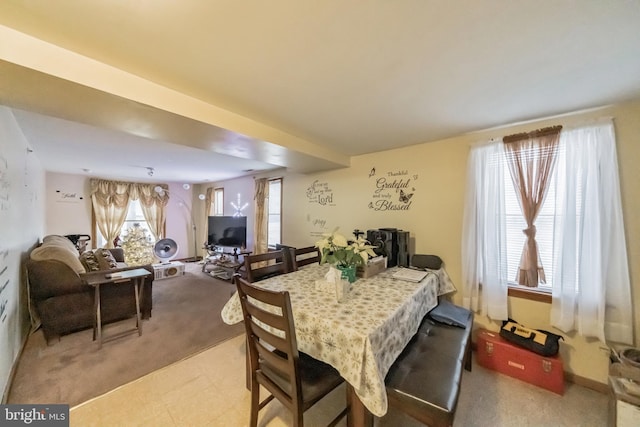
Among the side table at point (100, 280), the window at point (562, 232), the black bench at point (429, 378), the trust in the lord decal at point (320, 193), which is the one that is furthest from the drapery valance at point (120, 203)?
the window at point (562, 232)

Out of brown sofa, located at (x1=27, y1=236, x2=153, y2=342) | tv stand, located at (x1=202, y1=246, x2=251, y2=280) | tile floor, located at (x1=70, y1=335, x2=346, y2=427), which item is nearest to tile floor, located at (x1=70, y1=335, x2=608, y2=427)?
tile floor, located at (x1=70, y1=335, x2=346, y2=427)

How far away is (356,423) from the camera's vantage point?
3.76 ft

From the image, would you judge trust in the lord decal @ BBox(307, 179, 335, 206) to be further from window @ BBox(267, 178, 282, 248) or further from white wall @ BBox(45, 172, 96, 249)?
white wall @ BBox(45, 172, 96, 249)

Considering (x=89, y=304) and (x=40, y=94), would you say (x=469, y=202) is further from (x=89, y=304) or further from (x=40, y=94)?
(x=89, y=304)

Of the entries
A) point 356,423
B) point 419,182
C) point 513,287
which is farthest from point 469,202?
point 356,423

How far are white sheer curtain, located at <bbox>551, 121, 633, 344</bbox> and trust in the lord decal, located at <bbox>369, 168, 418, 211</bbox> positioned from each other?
4.12ft

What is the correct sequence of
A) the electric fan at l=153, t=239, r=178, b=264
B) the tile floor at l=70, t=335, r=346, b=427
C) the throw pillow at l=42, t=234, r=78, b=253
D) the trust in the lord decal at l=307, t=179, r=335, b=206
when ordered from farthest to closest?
the electric fan at l=153, t=239, r=178, b=264 → the trust in the lord decal at l=307, t=179, r=335, b=206 → the throw pillow at l=42, t=234, r=78, b=253 → the tile floor at l=70, t=335, r=346, b=427

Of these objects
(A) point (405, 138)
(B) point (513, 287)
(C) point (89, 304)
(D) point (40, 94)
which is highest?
(A) point (405, 138)

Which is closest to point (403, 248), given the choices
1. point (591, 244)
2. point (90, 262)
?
point (591, 244)

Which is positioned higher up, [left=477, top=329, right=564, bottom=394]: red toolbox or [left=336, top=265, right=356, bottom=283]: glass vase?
[left=336, top=265, right=356, bottom=283]: glass vase

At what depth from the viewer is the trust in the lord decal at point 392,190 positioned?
108 inches

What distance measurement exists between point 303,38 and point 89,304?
3497 mm

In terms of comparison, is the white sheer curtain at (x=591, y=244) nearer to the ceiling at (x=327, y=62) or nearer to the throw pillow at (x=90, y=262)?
the ceiling at (x=327, y=62)

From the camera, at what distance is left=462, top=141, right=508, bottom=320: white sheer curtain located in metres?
2.11
